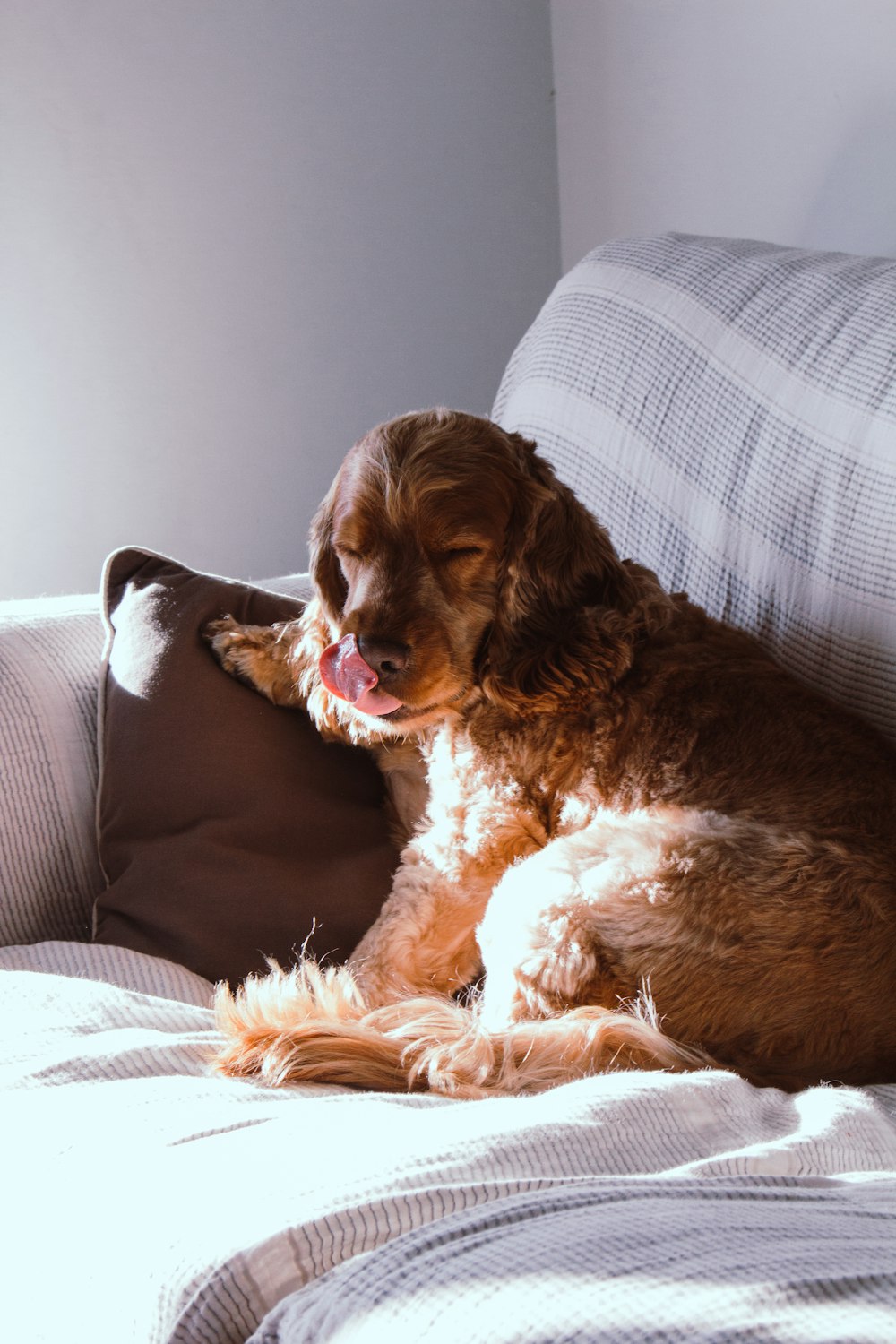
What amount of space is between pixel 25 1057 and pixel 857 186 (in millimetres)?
2811

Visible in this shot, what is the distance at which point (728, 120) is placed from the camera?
3.49 meters

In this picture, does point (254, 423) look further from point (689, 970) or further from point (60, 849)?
point (689, 970)

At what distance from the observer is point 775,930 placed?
167cm

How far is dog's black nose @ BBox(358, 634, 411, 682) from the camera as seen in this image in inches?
79.3

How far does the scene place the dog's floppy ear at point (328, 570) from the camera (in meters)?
2.30

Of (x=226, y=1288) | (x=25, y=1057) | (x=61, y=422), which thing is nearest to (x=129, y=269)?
(x=61, y=422)

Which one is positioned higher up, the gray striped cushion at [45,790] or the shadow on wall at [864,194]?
the shadow on wall at [864,194]

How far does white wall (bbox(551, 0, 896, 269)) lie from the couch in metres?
0.68

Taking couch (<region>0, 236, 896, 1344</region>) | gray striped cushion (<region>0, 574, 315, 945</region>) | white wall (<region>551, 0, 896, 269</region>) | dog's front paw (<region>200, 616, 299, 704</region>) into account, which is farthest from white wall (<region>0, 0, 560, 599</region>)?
dog's front paw (<region>200, 616, 299, 704</region>)

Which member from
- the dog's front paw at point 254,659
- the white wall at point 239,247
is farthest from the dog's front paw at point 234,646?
the white wall at point 239,247

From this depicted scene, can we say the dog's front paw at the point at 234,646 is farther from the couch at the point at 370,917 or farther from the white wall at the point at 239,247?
the white wall at the point at 239,247

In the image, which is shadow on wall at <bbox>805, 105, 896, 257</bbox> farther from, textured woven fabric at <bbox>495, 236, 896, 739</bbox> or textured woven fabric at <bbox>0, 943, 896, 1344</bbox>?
textured woven fabric at <bbox>0, 943, 896, 1344</bbox>

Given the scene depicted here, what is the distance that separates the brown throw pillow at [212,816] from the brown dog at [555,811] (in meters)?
0.09

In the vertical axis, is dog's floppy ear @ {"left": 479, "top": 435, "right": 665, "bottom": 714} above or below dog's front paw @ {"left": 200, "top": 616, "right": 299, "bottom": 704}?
above
